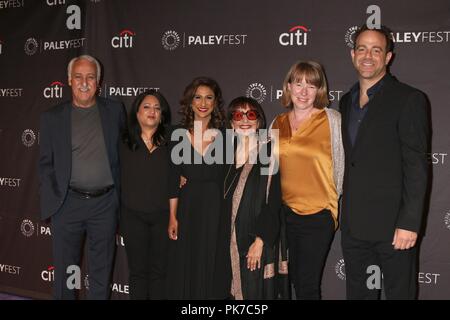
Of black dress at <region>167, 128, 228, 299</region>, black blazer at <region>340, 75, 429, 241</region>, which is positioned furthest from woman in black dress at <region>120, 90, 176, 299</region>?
black blazer at <region>340, 75, 429, 241</region>

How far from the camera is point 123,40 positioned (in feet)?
12.1

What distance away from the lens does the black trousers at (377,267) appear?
2318 mm

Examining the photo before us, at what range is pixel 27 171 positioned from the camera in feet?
13.1

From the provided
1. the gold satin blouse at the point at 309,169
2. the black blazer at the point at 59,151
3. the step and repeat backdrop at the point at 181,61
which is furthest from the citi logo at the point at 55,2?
the gold satin blouse at the point at 309,169

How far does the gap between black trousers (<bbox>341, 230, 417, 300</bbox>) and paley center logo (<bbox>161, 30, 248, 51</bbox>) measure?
1.77 metres

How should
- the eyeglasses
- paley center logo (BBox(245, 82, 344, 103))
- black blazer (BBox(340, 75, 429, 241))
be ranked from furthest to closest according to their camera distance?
1. paley center logo (BBox(245, 82, 344, 103))
2. the eyeglasses
3. black blazer (BBox(340, 75, 429, 241))

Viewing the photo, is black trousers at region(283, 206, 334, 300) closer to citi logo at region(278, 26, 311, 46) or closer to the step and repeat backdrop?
the step and repeat backdrop

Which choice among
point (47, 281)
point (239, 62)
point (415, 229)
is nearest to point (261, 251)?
point (415, 229)

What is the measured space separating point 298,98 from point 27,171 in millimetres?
2708

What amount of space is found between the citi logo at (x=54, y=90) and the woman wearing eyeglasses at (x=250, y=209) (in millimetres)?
1877

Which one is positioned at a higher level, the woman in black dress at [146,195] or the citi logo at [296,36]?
the citi logo at [296,36]

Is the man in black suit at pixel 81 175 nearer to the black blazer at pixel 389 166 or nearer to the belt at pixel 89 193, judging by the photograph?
the belt at pixel 89 193

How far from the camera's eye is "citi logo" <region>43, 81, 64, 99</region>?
3855 millimetres

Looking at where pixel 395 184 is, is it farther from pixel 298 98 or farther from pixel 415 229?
pixel 298 98
